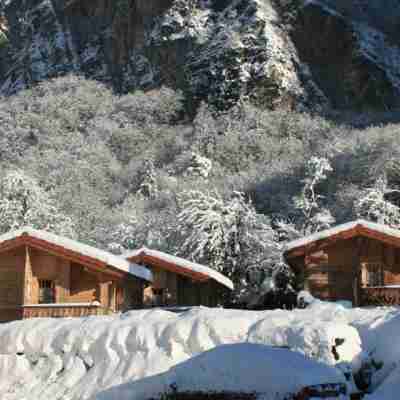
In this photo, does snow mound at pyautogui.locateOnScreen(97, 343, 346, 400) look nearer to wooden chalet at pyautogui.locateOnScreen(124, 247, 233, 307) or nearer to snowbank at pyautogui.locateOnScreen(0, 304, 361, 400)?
snowbank at pyautogui.locateOnScreen(0, 304, 361, 400)

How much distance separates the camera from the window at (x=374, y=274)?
27.4 m

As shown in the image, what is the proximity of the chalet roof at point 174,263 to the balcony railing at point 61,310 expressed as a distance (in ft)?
20.2

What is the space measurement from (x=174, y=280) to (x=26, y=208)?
20986 millimetres

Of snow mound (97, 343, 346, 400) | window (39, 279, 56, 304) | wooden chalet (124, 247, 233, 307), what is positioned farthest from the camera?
wooden chalet (124, 247, 233, 307)

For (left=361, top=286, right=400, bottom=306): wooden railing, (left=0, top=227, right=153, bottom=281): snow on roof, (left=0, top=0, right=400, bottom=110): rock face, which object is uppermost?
(left=0, top=0, right=400, bottom=110): rock face

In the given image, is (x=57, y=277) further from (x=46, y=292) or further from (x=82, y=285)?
(x=82, y=285)

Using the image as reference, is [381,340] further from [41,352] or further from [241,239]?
[241,239]

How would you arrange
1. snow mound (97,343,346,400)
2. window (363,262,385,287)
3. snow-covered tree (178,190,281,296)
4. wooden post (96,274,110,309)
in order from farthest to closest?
snow-covered tree (178,190,281,296) < window (363,262,385,287) < wooden post (96,274,110,309) < snow mound (97,343,346,400)

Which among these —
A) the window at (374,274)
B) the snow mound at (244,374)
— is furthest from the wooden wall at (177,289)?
the snow mound at (244,374)

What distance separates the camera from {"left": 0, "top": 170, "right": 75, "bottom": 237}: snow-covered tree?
153ft

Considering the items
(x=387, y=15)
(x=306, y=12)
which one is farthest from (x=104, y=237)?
(x=387, y=15)

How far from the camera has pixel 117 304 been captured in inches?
1032

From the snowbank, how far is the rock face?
209ft

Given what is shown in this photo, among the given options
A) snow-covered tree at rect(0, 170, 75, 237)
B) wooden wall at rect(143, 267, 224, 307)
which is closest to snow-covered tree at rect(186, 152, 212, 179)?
snow-covered tree at rect(0, 170, 75, 237)
